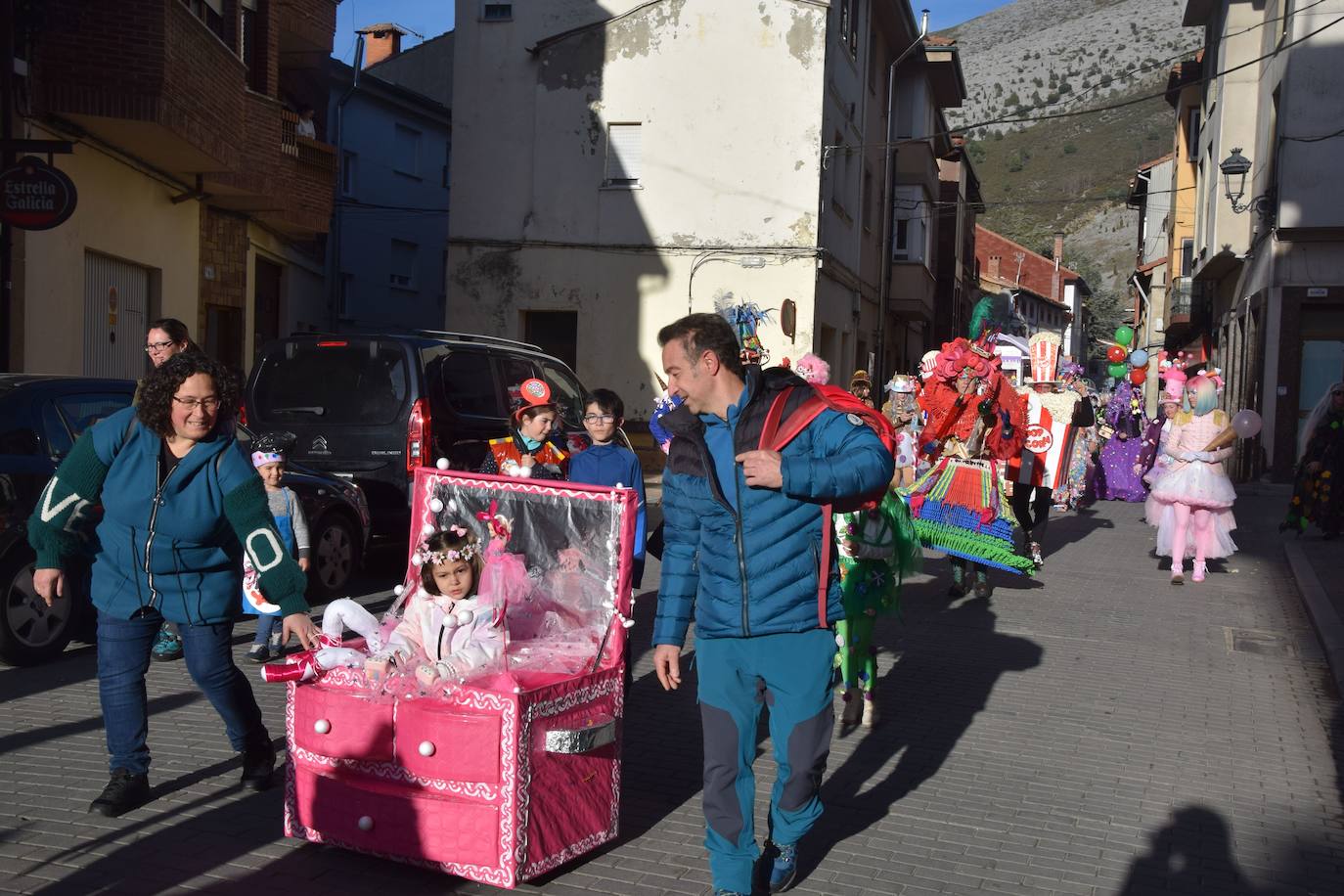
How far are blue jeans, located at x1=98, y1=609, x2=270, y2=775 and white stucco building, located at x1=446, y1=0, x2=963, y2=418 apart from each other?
19.4 m

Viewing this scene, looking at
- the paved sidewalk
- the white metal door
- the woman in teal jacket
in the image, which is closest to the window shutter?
the white metal door

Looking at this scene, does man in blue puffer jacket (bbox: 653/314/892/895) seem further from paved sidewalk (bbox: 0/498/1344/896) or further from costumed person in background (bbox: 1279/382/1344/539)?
costumed person in background (bbox: 1279/382/1344/539)

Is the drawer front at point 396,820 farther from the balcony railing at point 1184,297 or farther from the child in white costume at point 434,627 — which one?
the balcony railing at point 1184,297

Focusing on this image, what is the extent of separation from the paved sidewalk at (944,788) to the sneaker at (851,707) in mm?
119

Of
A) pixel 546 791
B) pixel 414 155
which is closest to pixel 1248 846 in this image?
pixel 546 791

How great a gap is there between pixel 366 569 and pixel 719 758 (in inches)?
303

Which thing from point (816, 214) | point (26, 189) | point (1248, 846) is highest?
point (816, 214)

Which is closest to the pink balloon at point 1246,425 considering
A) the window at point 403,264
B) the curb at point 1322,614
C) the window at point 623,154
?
the curb at point 1322,614

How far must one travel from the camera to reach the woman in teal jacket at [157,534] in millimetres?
4809

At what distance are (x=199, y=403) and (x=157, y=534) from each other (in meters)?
0.49

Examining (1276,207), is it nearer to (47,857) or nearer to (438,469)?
(438,469)

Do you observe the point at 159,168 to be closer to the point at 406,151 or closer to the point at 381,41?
the point at 406,151

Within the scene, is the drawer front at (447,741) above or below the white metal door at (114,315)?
below

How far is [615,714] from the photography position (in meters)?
4.75
